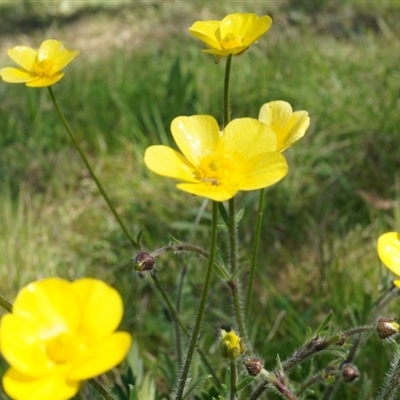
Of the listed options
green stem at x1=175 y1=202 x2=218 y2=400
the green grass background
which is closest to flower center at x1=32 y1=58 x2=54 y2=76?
the green grass background

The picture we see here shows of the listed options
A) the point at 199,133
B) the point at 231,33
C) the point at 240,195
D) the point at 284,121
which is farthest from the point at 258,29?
the point at 240,195

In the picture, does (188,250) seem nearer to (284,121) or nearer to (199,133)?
(199,133)

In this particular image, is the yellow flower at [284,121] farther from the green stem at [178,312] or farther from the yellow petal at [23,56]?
the yellow petal at [23,56]

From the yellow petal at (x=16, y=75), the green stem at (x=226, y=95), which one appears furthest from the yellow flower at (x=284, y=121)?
the yellow petal at (x=16, y=75)

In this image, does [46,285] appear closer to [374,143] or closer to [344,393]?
[344,393]

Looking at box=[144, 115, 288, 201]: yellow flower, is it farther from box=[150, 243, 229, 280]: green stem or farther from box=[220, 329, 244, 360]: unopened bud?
box=[220, 329, 244, 360]: unopened bud

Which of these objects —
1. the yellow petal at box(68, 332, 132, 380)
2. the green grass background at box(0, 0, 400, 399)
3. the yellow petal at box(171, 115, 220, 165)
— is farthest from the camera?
the green grass background at box(0, 0, 400, 399)

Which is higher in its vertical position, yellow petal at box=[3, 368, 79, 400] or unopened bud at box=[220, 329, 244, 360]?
yellow petal at box=[3, 368, 79, 400]
